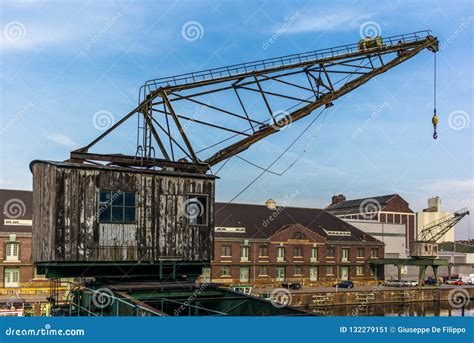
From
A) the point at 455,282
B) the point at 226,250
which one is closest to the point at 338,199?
the point at 455,282

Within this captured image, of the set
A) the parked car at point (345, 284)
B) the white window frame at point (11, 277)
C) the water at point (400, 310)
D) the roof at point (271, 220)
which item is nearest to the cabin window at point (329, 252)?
the roof at point (271, 220)

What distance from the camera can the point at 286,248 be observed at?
63562 millimetres

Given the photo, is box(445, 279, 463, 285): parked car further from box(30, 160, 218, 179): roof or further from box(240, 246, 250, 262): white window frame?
box(30, 160, 218, 179): roof

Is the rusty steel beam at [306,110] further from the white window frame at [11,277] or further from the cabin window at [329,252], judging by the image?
the cabin window at [329,252]

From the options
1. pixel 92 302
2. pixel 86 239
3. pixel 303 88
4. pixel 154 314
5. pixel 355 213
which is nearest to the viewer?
pixel 154 314

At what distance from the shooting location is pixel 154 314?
14422mm

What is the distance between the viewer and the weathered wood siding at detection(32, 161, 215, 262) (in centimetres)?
2198

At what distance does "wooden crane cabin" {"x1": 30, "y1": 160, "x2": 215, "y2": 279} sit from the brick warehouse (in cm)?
3502

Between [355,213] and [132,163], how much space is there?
7353cm

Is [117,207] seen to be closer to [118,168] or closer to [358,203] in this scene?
[118,168]

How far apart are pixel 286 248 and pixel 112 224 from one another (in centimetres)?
4284

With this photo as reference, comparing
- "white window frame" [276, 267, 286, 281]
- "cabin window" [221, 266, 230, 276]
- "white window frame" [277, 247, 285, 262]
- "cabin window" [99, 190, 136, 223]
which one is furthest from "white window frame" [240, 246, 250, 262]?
"cabin window" [99, 190, 136, 223]

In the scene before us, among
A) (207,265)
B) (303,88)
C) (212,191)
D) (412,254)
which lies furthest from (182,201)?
(412,254)

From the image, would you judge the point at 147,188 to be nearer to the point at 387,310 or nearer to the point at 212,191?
the point at 212,191
